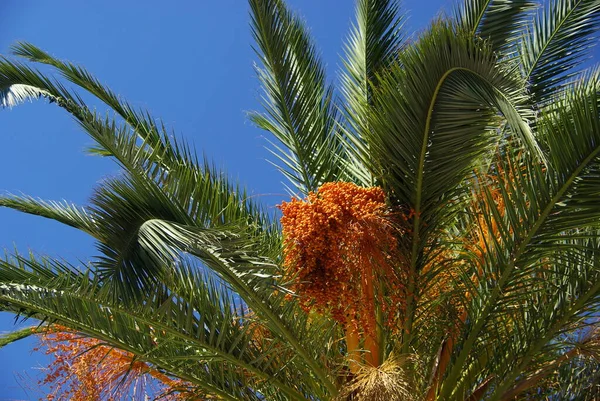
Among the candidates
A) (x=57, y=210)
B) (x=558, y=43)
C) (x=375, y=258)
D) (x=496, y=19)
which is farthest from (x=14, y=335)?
(x=558, y=43)

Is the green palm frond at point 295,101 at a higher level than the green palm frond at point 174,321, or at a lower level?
higher

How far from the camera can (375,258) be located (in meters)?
5.41

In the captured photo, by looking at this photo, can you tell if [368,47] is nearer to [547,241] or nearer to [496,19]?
[496,19]

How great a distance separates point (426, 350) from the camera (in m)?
6.08

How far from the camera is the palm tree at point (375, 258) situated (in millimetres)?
4699

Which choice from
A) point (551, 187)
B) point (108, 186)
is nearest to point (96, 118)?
point (108, 186)

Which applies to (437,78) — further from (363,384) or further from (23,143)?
(23,143)

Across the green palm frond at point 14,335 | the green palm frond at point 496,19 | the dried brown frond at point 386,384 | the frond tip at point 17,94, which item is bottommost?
the dried brown frond at point 386,384

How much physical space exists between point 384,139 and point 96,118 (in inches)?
74.3

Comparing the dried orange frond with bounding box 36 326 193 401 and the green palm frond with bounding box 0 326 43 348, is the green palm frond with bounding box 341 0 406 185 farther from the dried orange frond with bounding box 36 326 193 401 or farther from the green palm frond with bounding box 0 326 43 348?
the green palm frond with bounding box 0 326 43 348

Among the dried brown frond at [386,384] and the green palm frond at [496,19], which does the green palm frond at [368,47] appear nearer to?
the green palm frond at [496,19]

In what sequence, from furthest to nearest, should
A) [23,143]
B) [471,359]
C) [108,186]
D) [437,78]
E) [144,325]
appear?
[23,143] → [471,359] → [144,325] → [437,78] → [108,186]

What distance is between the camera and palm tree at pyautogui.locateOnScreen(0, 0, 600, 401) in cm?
470

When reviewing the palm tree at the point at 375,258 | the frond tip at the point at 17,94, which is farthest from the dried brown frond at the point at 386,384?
the frond tip at the point at 17,94
